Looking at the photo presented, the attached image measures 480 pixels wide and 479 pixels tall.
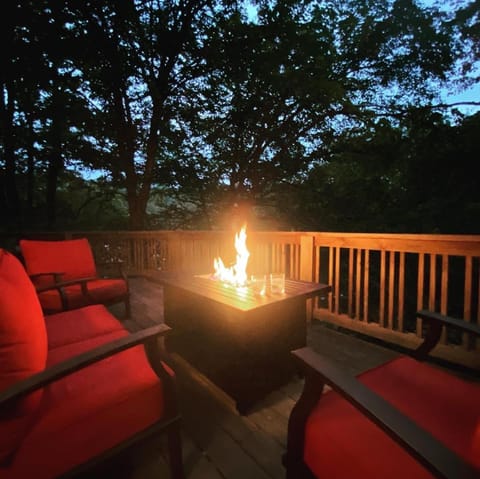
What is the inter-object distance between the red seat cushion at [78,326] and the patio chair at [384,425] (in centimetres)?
131

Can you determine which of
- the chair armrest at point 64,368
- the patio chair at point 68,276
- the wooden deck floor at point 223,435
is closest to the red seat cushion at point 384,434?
the wooden deck floor at point 223,435

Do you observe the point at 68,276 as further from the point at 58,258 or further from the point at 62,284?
the point at 62,284

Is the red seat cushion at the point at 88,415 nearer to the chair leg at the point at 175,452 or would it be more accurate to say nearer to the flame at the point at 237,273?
the chair leg at the point at 175,452

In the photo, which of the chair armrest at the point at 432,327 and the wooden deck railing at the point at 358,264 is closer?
the chair armrest at the point at 432,327

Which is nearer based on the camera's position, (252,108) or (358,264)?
(358,264)

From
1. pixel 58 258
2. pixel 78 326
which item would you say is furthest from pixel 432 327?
pixel 58 258

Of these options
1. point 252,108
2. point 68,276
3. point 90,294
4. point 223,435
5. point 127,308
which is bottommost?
point 223,435

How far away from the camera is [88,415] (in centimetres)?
107

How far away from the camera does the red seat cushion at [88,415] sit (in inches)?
38.8

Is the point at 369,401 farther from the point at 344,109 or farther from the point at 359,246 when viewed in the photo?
the point at 344,109

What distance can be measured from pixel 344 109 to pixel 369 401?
7262 mm

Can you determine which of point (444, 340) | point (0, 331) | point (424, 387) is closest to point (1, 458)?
point (0, 331)

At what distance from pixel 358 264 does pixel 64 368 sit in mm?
2579

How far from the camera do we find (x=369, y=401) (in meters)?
0.83
